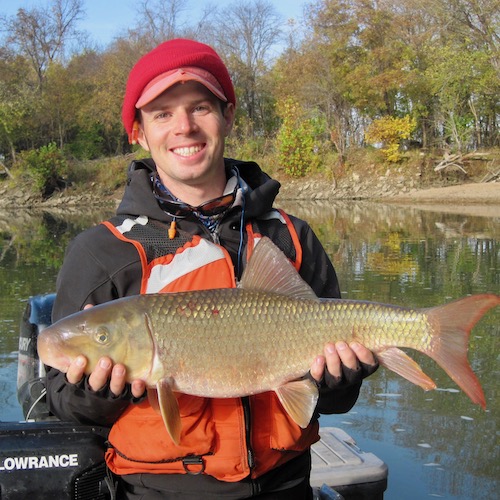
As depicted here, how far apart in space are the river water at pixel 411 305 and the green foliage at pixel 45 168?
18098 mm

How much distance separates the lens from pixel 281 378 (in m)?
2.44

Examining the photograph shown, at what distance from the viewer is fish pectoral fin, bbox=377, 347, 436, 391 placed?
2.52 metres

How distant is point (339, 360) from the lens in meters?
2.43

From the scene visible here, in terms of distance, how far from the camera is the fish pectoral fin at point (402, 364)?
2.52 metres

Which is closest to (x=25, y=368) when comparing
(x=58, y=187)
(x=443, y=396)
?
(x=443, y=396)

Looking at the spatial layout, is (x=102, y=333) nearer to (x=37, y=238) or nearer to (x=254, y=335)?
(x=254, y=335)

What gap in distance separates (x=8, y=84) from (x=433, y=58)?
98.7ft

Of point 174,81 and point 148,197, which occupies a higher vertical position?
point 174,81

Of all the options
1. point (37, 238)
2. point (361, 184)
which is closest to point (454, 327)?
point (37, 238)

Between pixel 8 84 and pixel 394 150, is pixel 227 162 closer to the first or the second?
pixel 394 150

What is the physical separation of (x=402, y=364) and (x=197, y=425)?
81 centimetres

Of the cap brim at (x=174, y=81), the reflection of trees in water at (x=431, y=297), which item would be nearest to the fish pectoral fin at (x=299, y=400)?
the cap brim at (x=174, y=81)

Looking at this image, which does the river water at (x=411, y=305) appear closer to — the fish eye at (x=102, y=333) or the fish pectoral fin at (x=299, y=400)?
the fish pectoral fin at (x=299, y=400)

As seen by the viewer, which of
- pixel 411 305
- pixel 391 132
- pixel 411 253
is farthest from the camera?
pixel 391 132
